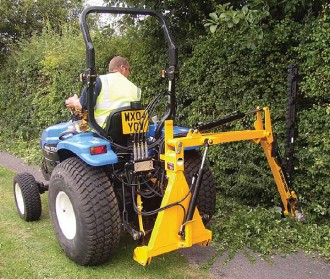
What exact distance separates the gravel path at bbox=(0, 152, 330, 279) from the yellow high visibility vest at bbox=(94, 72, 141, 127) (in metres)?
1.49

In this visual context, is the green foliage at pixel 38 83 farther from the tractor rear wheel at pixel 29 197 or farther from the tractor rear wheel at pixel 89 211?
the tractor rear wheel at pixel 89 211

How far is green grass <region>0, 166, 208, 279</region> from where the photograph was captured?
3461 millimetres

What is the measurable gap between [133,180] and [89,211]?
48 centimetres

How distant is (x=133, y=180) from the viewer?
3.55 m

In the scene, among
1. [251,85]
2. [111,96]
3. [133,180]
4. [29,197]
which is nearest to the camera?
[133,180]

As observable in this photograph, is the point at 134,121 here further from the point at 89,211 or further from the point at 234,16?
the point at 234,16

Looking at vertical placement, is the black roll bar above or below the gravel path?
A: above

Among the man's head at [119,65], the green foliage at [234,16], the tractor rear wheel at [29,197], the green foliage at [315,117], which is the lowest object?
the tractor rear wheel at [29,197]

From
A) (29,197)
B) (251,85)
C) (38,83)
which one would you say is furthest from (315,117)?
(38,83)

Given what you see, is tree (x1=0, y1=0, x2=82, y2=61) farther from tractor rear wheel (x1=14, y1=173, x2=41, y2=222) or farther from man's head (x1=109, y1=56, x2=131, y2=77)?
man's head (x1=109, y1=56, x2=131, y2=77)

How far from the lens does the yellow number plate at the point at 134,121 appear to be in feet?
11.7

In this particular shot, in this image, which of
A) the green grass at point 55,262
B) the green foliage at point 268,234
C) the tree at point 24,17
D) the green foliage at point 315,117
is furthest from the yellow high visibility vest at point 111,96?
the tree at point 24,17

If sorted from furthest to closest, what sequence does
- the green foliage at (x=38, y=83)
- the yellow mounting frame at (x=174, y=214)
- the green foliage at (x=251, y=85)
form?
the green foliage at (x=38, y=83) → the green foliage at (x=251, y=85) → the yellow mounting frame at (x=174, y=214)

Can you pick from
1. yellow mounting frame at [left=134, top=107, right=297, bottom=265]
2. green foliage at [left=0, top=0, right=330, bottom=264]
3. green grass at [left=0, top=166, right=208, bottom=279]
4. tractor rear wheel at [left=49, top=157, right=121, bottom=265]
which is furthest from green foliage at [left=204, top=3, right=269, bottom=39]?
green grass at [left=0, top=166, right=208, bottom=279]
